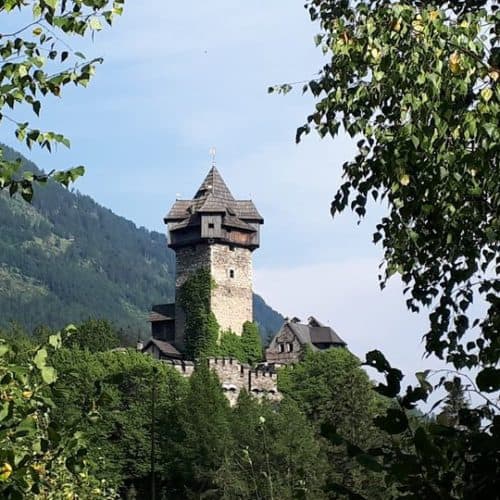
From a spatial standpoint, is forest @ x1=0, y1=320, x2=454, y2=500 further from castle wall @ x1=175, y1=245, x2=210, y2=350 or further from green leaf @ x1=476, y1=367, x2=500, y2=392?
green leaf @ x1=476, y1=367, x2=500, y2=392

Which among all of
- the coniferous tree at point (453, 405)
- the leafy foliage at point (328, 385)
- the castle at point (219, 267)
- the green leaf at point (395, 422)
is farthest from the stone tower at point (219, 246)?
the green leaf at point (395, 422)

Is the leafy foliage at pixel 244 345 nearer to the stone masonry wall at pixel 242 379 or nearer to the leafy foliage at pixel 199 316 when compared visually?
the leafy foliage at pixel 199 316

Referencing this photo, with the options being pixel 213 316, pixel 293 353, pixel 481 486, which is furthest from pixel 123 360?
pixel 481 486

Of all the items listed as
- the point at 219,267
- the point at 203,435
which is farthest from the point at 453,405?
the point at 219,267

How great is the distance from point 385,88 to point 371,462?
4.03 m

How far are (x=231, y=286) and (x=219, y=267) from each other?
51.3 inches

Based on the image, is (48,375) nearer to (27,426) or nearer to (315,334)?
(27,426)

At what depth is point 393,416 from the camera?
3.53 metres

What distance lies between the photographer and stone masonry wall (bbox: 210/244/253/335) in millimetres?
69250

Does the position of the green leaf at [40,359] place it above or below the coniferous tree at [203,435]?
below

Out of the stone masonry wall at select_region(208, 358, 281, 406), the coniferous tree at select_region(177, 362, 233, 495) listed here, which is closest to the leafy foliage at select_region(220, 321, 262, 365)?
the stone masonry wall at select_region(208, 358, 281, 406)

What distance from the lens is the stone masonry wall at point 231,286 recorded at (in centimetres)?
6925

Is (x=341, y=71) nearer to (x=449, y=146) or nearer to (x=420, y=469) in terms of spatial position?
(x=449, y=146)

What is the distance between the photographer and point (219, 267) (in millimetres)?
70375
